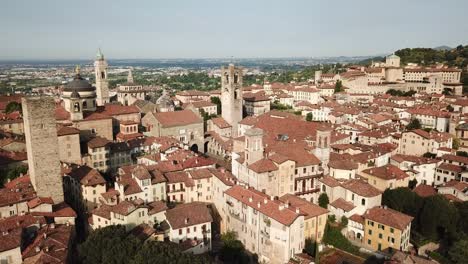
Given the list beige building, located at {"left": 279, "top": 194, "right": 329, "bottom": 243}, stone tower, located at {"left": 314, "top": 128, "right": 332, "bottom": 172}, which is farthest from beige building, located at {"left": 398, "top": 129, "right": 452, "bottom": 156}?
beige building, located at {"left": 279, "top": 194, "right": 329, "bottom": 243}

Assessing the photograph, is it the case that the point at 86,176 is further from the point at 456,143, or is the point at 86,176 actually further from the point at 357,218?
the point at 456,143

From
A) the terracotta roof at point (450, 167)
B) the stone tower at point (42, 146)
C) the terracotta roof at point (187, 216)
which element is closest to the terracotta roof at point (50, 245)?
the stone tower at point (42, 146)

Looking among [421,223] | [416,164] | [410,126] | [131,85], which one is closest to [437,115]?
[410,126]

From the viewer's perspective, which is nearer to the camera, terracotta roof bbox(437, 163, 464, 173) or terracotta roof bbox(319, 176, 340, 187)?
terracotta roof bbox(319, 176, 340, 187)

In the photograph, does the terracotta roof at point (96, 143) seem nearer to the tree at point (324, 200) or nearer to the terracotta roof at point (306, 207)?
the terracotta roof at point (306, 207)

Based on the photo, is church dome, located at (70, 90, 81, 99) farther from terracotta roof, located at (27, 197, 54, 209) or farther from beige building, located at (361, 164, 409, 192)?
beige building, located at (361, 164, 409, 192)

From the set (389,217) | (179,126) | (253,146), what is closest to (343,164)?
(389,217)

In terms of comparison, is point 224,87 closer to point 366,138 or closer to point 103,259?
point 366,138
